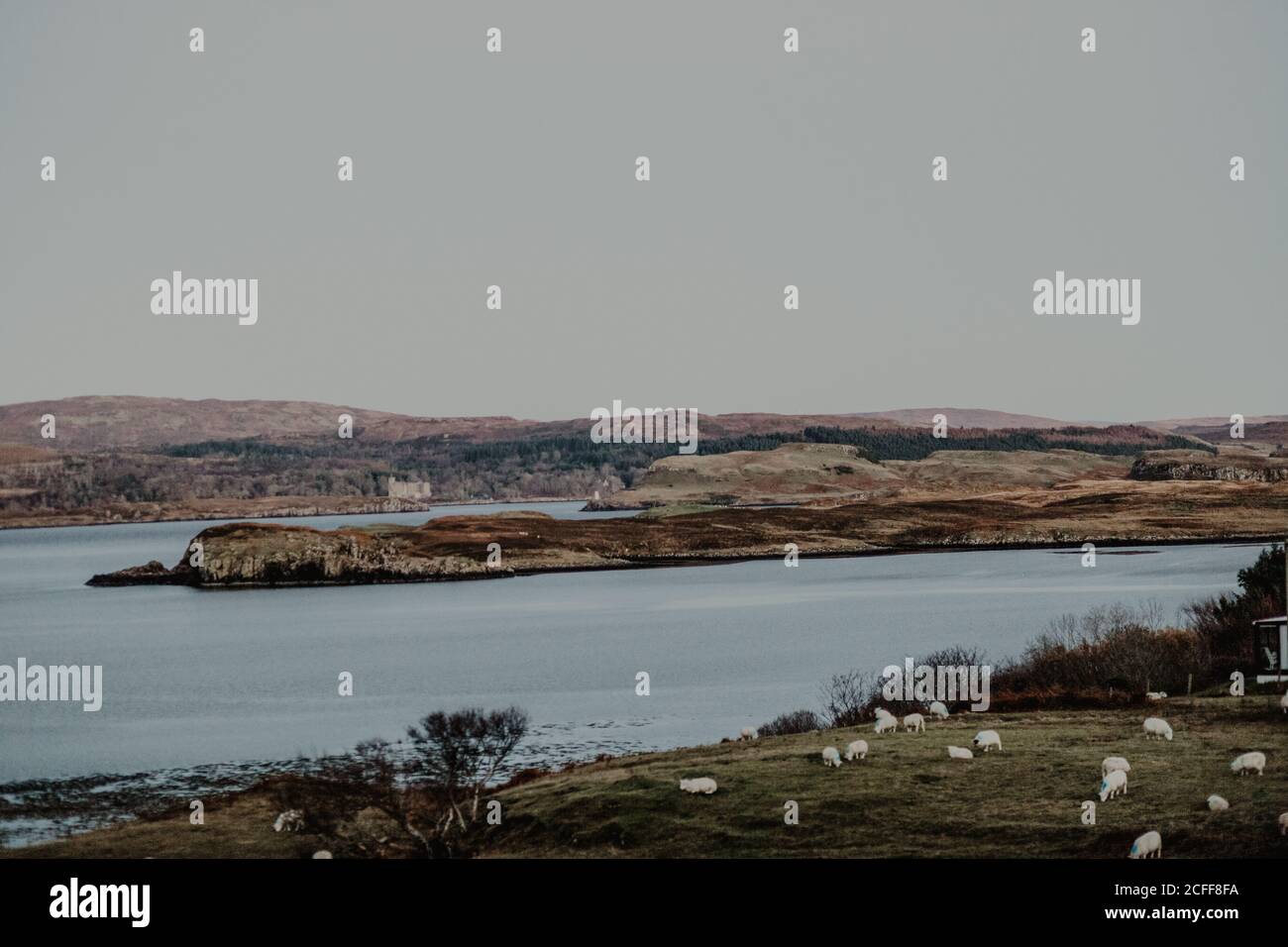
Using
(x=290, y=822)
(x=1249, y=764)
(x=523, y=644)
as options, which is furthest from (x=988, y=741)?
(x=523, y=644)

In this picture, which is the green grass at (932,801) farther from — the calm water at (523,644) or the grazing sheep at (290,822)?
the calm water at (523,644)

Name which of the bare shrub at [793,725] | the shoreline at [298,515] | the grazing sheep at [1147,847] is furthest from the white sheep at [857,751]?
the shoreline at [298,515]

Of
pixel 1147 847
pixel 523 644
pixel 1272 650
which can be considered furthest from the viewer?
pixel 523 644

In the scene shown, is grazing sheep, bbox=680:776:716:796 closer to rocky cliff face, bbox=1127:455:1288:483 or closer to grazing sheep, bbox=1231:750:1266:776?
grazing sheep, bbox=1231:750:1266:776

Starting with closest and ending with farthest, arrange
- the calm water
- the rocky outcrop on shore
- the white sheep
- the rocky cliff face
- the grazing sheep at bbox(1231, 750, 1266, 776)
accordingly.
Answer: the grazing sheep at bbox(1231, 750, 1266, 776) → the white sheep → the calm water → the rocky outcrop on shore → the rocky cliff face

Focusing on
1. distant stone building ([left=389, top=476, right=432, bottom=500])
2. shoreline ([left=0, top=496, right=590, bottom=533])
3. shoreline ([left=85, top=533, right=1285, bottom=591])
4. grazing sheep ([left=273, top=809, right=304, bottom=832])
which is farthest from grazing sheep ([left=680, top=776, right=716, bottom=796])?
distant stone building ([left=389, top=476, right=432, bottom=500])

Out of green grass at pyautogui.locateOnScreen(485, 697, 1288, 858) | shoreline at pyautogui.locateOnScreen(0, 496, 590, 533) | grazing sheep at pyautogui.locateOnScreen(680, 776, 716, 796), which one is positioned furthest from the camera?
shoreline at pyautogui.locateOnScreen(0, 496, 590, 533)

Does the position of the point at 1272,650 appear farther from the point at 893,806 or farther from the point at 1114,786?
the point at 893,806

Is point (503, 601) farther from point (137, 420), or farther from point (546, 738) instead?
point (137, 420)
